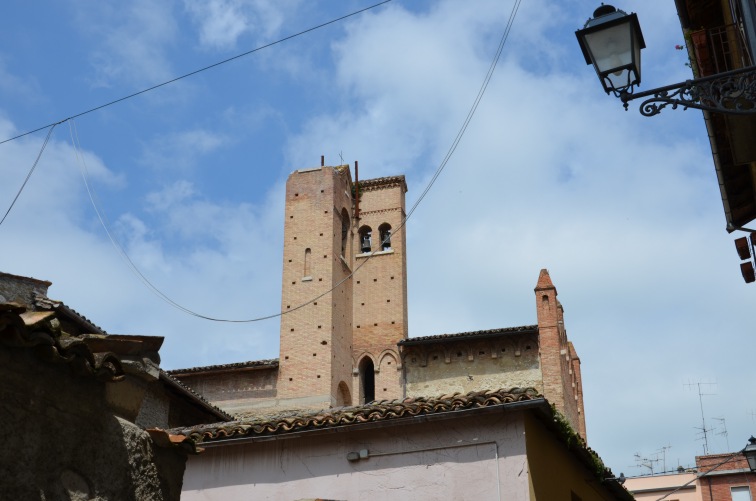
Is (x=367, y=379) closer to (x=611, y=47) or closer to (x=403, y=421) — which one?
(x=403, y=421)

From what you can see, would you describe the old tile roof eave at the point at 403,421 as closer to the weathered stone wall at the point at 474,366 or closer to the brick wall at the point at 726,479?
the weathered stone wall at the point at 474,366

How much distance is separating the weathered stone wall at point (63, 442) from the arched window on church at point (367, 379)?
25669mm

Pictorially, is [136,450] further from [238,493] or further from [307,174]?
[307,174]

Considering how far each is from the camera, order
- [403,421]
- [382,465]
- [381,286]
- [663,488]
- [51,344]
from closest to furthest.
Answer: [51,344]
[403,421]
[382,465]
[381,286]
[663,488]

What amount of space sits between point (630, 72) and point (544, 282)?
23711 millimetres

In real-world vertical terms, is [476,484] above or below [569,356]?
below

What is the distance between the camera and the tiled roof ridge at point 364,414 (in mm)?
9024

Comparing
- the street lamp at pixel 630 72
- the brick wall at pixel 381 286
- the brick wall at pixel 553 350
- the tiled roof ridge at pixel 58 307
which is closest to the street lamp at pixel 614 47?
the street lamp at pixel 630 72

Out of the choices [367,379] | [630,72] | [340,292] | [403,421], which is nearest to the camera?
[630,72]

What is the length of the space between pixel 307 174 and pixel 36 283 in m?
16.9

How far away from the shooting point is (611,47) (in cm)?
528

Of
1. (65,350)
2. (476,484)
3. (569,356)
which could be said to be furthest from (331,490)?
(569,356)

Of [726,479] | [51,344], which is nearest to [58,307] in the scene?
[51,344]

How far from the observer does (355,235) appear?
32906 mm
